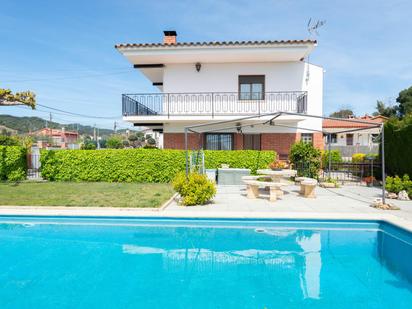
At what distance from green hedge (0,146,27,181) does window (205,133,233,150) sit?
383 inches

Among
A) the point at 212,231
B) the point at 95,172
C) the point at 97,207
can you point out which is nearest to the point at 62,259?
the point at 97,207

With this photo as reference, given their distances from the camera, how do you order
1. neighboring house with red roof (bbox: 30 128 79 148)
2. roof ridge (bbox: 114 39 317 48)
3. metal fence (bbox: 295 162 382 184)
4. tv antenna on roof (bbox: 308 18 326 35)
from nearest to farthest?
metal fence (bbox: 295 162 382 184)
roof ridge (bbox: 114 39 317 48)
tv antenna on roof (bbox: 308 18 326 35)
neighboring house with red roof (bbox: 30 128 79 148)

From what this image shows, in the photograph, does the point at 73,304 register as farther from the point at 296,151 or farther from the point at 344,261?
the point at 296,151

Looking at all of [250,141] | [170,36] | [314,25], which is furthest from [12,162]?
[314,25]

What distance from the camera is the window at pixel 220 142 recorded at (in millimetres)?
16938

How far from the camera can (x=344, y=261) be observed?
5.79 metres

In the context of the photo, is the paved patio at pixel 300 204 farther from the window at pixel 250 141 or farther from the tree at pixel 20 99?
the tree at pixel 20 99

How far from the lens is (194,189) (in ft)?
29.8

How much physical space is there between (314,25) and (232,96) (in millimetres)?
6232

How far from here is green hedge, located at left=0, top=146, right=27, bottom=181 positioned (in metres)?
14.2

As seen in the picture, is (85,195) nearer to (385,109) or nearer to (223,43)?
(223,43)

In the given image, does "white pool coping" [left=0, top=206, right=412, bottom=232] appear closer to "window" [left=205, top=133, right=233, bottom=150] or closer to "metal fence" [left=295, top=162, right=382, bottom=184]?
"metal fence" [left=295, top=162, right=382, bottom=184]

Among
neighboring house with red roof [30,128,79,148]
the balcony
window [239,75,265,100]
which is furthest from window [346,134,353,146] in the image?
neighboring house with red roof [30,128,79,148]

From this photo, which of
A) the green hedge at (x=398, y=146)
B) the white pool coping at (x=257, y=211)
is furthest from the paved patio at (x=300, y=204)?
the green hedge at (x=398, y=146)
